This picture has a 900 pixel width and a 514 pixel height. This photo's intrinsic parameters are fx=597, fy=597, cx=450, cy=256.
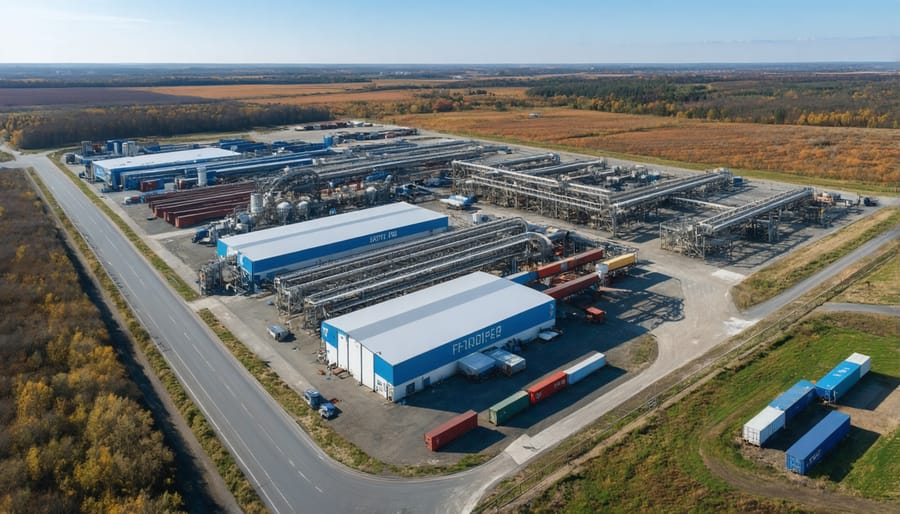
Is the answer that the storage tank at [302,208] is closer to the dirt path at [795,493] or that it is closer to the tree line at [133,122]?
the dirt path at [795,493]

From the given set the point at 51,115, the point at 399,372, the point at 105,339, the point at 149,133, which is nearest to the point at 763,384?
the point at 399,372

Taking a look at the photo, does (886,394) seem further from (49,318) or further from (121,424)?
(49,318)

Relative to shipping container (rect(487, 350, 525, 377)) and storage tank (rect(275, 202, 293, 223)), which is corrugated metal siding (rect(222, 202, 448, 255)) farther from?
shipping container (rect(487, 350, 525, 377))

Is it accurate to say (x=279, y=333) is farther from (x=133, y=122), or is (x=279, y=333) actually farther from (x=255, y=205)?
(x=133, y=122)

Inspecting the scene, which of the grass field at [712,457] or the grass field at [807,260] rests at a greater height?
the grass field at [807,260]

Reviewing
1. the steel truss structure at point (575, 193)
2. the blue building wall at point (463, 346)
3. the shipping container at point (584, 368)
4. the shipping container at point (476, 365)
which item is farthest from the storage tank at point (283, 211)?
the shipping container at point (584, 368)
